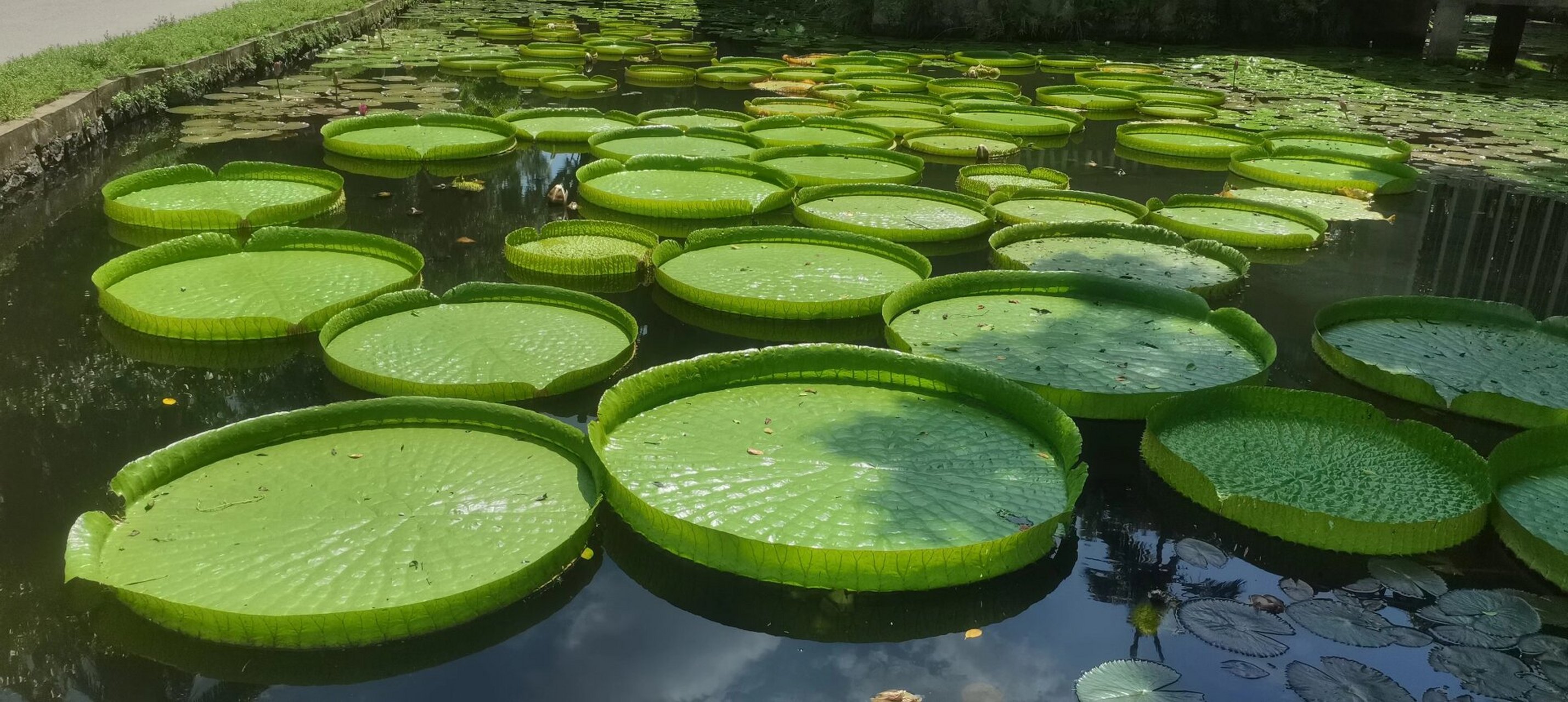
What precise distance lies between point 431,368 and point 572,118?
440 cm

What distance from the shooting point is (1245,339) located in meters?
3.64

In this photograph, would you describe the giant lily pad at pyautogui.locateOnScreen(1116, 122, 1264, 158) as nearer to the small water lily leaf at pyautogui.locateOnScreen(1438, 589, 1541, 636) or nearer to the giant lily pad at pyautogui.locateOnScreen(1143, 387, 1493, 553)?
the giant lily pad at pyautogui.locateOnScreen(1143, 387, 1493, 553)

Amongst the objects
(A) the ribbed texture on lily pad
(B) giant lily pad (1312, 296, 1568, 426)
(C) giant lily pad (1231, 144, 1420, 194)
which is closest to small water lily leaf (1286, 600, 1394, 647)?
(B) giant lily pad (1312, 296, 1568, 426)

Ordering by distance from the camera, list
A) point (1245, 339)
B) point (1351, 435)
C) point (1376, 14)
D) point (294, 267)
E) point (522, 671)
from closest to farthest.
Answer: point (522, 671) → point (1351, 435) → point (1245, 339) → point (294, 267) → point (1376, 14)

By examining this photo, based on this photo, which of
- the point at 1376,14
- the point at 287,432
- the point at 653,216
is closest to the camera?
the point at 287,432

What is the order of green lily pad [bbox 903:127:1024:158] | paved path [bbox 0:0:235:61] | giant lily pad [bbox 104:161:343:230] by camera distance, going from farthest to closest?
1. paved path [bbox 0:0:235:61]
2. green lily pad [bbox 903:127:1024:158]
3. giant lily pad [bbox 104:161:343:230]

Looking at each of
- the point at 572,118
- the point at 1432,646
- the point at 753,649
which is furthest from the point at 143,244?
the point at 1432,646

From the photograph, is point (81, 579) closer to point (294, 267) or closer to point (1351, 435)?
point (294, 267)

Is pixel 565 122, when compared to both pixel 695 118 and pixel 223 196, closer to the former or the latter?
pixel 695 118

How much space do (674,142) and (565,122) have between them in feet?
3.53

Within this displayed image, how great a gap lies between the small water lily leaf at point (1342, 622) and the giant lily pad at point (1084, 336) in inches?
33.7

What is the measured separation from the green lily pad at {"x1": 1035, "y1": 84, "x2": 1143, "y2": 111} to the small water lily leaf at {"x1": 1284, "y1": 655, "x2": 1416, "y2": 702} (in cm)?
718

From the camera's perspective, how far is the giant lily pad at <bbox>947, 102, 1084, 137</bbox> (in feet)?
24.4

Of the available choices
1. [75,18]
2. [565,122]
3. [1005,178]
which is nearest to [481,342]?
[1005,178]
